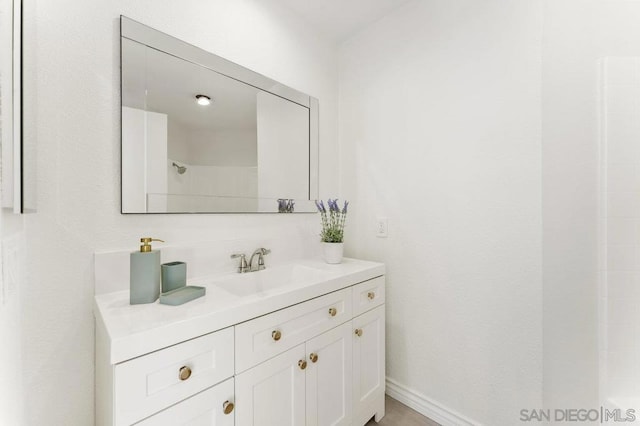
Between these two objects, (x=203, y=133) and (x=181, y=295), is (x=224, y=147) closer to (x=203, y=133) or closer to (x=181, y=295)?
(x=203, y=133)

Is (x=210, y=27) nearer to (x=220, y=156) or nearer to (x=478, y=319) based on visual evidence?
(x=220, y=156)

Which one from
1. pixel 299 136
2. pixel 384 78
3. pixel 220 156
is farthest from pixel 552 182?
pixel 220 156

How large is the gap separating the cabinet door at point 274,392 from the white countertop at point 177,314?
0.19m

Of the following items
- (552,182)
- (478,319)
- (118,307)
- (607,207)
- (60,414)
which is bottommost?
(60,414)

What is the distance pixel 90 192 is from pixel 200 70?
69cm

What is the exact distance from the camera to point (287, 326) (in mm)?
1034

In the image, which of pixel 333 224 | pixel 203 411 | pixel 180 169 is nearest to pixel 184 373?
pixel 203 411

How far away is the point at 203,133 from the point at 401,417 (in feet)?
5.84

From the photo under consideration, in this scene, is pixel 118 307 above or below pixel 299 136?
below

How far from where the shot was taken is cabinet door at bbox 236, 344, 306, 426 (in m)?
0.90

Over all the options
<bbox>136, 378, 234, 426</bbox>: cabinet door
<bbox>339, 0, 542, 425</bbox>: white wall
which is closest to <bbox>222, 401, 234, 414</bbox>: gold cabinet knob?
<bbox>136, 378, 234, 426</bbox>: cabinet door

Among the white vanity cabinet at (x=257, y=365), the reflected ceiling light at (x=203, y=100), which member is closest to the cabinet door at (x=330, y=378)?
the white vanity cabinet at (x=257, y=365)

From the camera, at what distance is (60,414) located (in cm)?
94

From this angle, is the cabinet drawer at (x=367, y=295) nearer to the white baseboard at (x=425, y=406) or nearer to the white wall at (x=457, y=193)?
the white wall at (x=457, y=193)
